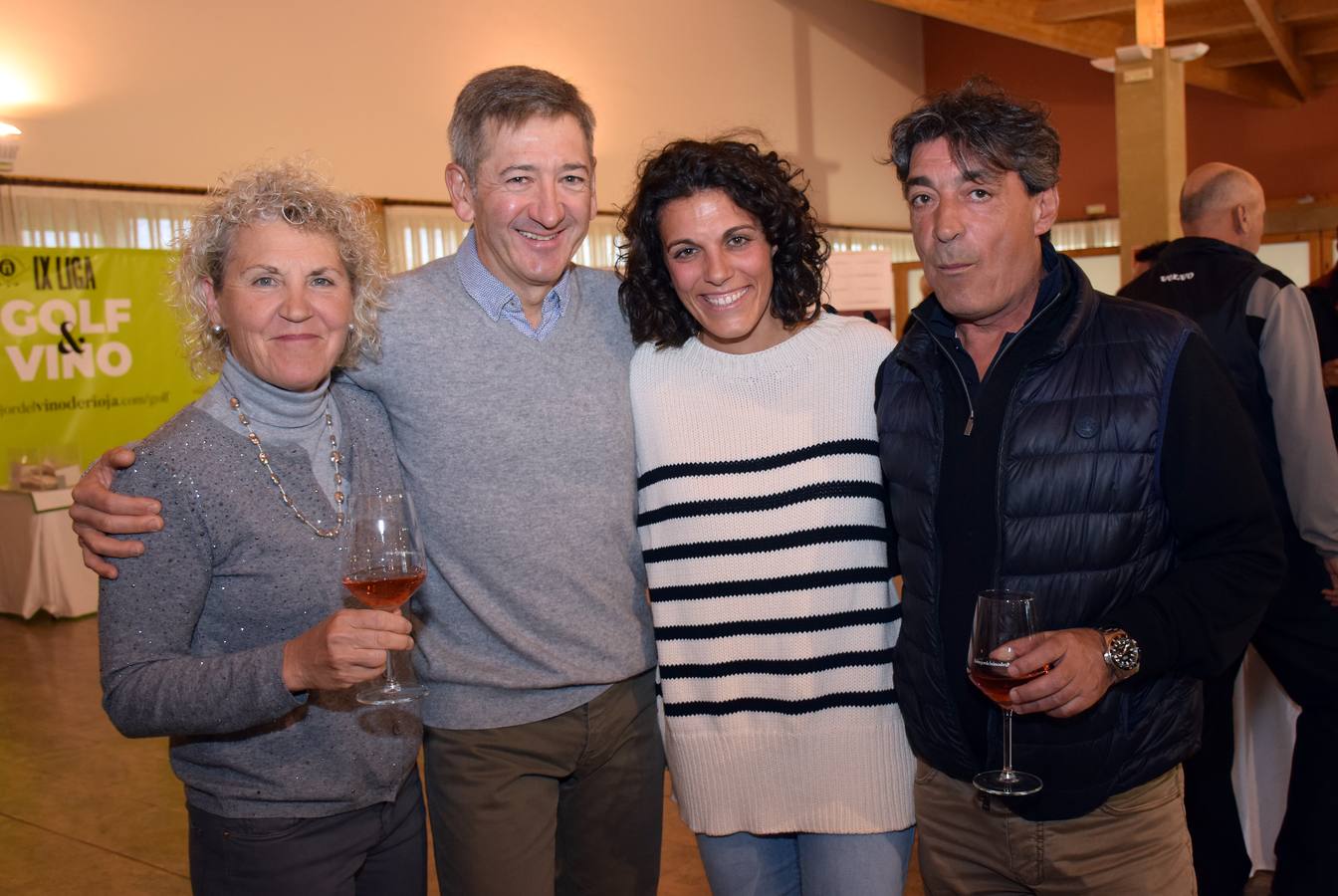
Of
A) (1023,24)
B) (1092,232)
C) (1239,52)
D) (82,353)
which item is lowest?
(82,353)

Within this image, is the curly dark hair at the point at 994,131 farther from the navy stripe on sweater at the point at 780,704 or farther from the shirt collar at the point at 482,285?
the navy stripe on sweater at the point at 780,704

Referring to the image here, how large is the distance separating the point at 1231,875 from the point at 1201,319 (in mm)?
1650

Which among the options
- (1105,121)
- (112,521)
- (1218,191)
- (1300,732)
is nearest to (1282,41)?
(1105,121)

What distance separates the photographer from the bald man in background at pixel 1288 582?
10.6 ft

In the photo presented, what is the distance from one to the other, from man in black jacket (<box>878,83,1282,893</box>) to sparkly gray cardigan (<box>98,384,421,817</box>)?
37.8 inches

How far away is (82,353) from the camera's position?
8789 millimetres

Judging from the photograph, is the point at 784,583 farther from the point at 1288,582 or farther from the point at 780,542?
the point at 1288,582

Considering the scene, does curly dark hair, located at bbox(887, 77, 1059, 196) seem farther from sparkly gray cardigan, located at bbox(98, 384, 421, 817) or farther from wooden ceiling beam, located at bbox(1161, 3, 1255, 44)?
wooden ceiling beam, located at bbox(1161, 3, 1255, 44)

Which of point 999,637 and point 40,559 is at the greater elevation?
point 999,637

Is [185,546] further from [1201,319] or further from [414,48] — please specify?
[414,48]

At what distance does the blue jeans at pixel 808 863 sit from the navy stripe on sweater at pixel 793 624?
0.39 m

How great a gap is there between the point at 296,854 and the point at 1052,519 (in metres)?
1.32

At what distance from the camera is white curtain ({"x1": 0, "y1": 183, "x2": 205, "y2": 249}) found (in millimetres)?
8734

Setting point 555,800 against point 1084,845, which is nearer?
point 1084,845
